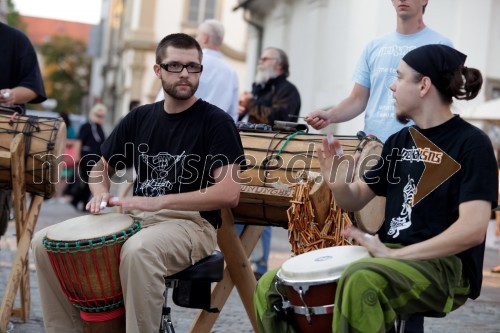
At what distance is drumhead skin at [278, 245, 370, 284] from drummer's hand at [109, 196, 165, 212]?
89 centimetres

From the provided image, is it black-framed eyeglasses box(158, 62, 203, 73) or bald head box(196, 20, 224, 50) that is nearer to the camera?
black-framed eyeglasses box(158, 62, 203, 73)

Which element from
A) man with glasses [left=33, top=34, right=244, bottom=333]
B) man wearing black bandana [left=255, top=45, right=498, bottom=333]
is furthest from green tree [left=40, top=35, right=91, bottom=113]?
man wearing black bandana [left=255, top=45, right=498, bottom=333]

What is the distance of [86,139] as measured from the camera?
16.0 m

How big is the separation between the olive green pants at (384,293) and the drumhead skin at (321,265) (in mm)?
72

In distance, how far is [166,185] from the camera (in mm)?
4969

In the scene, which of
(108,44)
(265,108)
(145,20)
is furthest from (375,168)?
(108,44)

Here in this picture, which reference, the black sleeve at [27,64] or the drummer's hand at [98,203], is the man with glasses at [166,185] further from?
the black sleeve at [27,64]

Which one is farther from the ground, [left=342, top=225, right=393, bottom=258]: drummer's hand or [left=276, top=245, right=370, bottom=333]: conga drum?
[left=342, top=225, right=393, bottom=258]: drummer's hand

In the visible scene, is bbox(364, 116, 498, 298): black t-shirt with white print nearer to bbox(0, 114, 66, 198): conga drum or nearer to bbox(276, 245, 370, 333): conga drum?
bbox(276, 245, 370, 333): conga drum

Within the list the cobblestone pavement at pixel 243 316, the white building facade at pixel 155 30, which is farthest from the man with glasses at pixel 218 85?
the white building facade at pixel 155 30

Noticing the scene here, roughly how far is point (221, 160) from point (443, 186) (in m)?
1.21

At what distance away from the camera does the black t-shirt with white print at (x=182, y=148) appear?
16.1 ft

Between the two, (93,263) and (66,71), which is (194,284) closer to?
(93,263)

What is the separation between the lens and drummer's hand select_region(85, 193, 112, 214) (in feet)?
15.9
